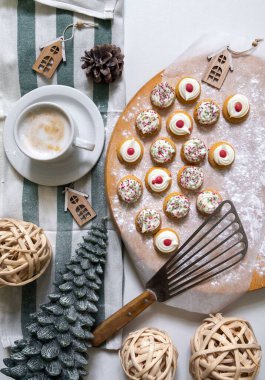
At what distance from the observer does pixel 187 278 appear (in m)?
1.28

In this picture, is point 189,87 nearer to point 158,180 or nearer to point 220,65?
point 220,65

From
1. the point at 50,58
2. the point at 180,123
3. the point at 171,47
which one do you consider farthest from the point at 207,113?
the point at 50,58

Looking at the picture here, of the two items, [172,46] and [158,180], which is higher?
[172,46]

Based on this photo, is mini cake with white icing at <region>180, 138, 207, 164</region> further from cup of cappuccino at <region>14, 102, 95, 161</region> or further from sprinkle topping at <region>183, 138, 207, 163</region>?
cup of cappuccino at <region>14, 102, 95, 161</region>

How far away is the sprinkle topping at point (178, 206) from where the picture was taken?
1261mm

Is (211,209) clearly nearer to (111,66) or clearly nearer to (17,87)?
(111,66)

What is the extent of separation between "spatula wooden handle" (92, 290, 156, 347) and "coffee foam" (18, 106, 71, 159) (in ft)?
1.31

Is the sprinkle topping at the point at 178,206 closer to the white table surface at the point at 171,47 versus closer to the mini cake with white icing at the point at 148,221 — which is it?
the mini cake with white icing at the point at 148,221

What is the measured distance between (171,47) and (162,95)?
14 centimetres

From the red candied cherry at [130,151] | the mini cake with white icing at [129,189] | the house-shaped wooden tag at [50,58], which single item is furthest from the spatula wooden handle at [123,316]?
the house-shaped wooden tag at [50,58]

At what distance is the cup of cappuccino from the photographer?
1.23m

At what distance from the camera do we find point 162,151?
1.27 meters

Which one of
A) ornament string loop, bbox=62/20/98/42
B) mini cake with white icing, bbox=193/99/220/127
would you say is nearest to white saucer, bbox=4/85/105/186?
ornament string loop, bbox=62/20/98/42

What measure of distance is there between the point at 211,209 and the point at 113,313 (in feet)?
1.16
